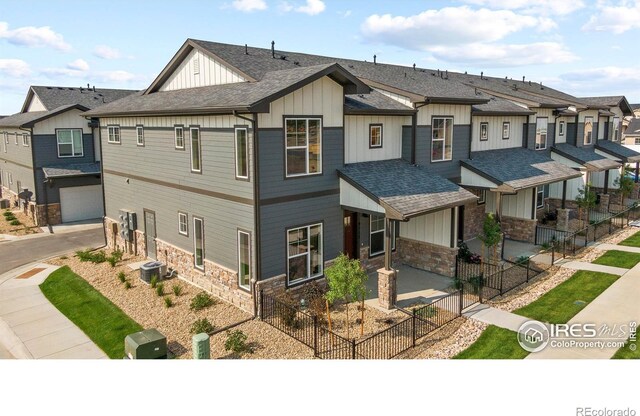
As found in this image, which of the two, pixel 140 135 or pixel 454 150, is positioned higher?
pixel 140 135

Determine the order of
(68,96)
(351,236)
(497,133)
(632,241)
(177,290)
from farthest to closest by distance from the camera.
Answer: (68,96) < (497,133) < (632,241) < (351,236) < (177,290)

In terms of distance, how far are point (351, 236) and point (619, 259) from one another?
1163 centimetres

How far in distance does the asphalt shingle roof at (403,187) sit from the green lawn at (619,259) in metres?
6.91

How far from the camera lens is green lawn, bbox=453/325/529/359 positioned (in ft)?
37.1

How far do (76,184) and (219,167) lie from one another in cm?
1827

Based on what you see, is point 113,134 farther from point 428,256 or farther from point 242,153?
point 428,256

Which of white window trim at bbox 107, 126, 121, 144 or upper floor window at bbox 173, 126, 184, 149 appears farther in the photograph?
white window trim at bbox 107, 126, 121, 144

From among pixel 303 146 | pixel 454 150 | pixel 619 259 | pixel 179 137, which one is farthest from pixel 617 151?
pixel 179 137

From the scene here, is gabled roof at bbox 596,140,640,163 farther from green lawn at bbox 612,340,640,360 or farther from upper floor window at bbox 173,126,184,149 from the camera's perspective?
upper floor window at bbox 173,126,184,149

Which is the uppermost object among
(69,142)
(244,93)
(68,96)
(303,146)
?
(68,96)

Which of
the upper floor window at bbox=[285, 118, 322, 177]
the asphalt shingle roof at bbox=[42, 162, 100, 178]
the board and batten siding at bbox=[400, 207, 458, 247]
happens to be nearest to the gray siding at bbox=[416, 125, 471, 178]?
the board and batten siding at bbox=[400, 207, 458, 247]

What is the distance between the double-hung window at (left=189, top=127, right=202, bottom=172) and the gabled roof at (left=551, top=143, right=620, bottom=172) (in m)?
21.5

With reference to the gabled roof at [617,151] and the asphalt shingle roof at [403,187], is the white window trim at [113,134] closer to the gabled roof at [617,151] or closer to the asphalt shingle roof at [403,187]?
the asphalt shingle roof at [403,187]

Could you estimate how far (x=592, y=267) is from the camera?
59.7ft
